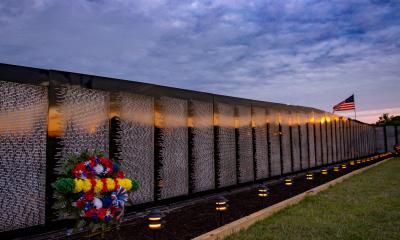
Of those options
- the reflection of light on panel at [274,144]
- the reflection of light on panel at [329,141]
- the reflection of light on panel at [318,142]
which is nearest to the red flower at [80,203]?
the reflection of light on panel at [274,144]

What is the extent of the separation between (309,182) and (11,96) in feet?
38.5

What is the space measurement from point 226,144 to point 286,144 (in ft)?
18.5

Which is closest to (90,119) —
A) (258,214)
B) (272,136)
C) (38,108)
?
(38,108)

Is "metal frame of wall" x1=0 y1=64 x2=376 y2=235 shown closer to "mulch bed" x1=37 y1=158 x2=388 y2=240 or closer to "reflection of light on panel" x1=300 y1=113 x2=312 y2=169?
"mulch bed" x1=37 y1=158 x2=388 y2=240

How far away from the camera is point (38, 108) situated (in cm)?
630

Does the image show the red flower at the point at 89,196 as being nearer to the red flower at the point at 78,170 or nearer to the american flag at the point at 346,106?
the red flower at the point at 78,170

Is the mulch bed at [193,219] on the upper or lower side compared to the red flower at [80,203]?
lower

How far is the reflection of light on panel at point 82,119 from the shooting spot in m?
6.64

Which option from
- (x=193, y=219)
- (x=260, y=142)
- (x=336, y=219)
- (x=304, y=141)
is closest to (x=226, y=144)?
(x=260, y=142)

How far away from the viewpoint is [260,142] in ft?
45.7

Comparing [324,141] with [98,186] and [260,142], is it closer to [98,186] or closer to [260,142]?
[260,142]

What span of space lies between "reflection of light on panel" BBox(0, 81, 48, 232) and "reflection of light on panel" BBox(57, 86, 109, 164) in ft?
1.21

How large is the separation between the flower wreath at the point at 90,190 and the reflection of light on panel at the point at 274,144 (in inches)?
410

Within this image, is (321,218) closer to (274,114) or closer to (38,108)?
(38,108)
